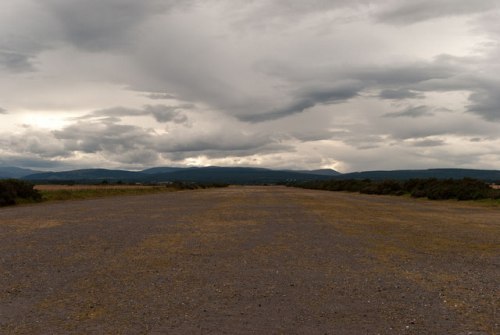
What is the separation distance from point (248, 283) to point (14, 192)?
127 ft

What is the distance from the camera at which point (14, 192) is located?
4134cm

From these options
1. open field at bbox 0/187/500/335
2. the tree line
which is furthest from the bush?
the tree line

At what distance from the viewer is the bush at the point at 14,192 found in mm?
39812

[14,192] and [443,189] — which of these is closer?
[14,192]

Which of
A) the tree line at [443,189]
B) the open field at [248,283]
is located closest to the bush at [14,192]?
the open field at [248,283]

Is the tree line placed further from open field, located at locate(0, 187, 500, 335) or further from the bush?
the bush

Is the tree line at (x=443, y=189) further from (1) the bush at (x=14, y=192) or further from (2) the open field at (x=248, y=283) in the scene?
(1) the bush at (x=14, y=192)

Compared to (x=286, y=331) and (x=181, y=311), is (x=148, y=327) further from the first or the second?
(x=286, y=331)

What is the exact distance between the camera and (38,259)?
1173 cm

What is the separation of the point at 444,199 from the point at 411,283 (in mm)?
43238

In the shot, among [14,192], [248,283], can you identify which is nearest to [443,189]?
[14,192]

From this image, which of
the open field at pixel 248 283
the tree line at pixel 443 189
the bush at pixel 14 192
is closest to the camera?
the open field at pixel 248 283

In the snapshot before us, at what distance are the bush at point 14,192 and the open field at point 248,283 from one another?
25.7 metres

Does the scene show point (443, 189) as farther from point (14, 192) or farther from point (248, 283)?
point (248, 283)
